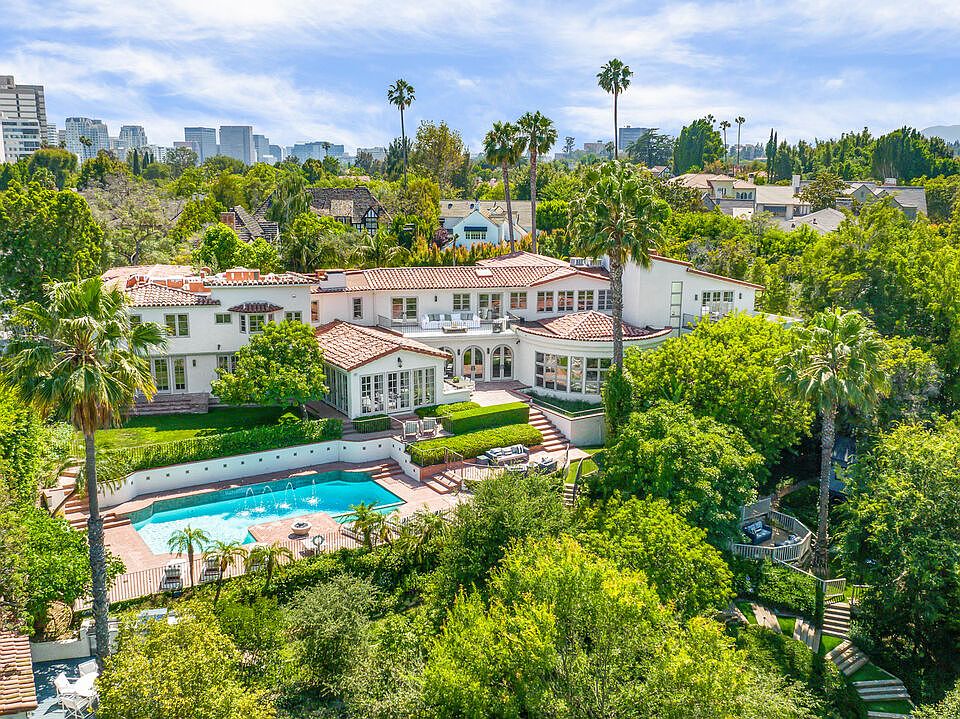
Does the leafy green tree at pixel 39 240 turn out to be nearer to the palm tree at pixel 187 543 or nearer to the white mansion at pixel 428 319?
the white mansion at pixel 428 319

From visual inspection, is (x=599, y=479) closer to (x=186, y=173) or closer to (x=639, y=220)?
(x=639, y=220)

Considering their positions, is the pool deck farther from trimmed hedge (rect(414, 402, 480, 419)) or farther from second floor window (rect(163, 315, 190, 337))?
second floor window (rect(163, 315, 190, 337))

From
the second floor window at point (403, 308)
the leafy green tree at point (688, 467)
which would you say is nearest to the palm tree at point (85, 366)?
the leafy green tree at point (688, 467)

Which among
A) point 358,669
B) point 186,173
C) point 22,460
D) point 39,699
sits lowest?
point 39,699

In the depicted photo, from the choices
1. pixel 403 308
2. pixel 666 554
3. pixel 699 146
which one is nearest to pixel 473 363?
pixel 403 308

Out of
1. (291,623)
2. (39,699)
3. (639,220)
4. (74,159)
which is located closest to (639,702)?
(291,623)

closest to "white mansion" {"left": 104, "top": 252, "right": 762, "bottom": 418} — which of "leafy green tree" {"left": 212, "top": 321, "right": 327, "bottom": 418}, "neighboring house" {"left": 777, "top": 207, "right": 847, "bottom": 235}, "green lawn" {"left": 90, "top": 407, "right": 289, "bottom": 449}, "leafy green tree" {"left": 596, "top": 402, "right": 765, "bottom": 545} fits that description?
"leafy green tree" {"left": 212, "top": 321, "right": 327, "bottom": 418}
